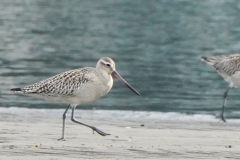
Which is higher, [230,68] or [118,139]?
[230,68]

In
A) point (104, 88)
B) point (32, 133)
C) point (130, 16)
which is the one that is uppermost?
point (130, 16)

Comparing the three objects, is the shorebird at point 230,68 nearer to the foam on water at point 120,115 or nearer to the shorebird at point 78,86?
the foam on water at point 120,115

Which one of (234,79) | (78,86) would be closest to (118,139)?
(78,86)

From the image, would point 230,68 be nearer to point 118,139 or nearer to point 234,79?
point 234,79

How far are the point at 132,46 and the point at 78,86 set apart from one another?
2245 centimetres

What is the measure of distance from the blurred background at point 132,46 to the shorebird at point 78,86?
5.74 m

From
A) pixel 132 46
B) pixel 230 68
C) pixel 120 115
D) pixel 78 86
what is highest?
pixel 132 46

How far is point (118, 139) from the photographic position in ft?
39.2

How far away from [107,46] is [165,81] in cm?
1001

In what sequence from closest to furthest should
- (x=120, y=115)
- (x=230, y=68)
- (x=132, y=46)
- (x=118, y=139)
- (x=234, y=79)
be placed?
(x=118, y=139) < (x=120, y=115) < (x=234, y=79) < (x=230, y=68) < (x=132, y=46)

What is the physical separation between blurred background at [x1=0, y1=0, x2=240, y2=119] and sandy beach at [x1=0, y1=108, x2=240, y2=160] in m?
Result: 3.48

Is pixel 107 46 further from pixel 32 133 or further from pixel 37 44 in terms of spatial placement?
pixel 32 133

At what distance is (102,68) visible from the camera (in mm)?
12602

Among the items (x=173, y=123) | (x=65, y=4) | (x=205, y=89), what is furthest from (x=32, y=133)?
(x=65, y=4)
